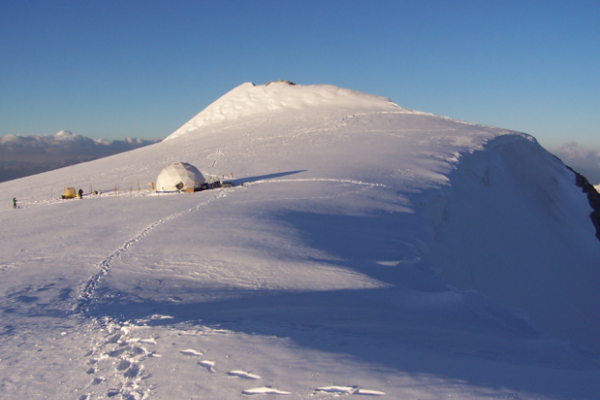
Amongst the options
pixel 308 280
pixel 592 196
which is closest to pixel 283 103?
pixel 592 196

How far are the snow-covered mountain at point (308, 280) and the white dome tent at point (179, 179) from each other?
1.27 metres

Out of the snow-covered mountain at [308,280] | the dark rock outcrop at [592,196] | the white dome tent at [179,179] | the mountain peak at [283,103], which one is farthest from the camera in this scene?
the mountain peak at [283,103]

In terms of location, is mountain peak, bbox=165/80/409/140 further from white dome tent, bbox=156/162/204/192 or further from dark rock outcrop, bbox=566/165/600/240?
white dome tent, bbox=156/162/204/192

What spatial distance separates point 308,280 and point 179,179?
13.5 m

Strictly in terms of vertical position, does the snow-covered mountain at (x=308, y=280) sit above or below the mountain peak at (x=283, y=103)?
below

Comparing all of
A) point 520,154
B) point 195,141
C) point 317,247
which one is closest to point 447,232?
point 317,247

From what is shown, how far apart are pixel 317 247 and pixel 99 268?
5.69 meters

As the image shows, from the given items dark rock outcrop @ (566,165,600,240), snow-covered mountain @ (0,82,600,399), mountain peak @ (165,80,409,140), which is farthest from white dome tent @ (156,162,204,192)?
dark rock outcrop @ (566,165,600,240)

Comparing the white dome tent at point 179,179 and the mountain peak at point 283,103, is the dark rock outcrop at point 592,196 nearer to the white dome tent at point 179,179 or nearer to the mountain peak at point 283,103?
the mountain peak at point 283,103

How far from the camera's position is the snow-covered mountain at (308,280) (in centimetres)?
546

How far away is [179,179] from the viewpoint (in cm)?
2127

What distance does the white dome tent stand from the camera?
21156mm

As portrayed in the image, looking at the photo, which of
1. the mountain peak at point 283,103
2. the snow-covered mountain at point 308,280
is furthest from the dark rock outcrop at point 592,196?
the mountain peak at point 283,103

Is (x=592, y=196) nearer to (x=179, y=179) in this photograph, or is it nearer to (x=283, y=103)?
(x=283, y=103)
